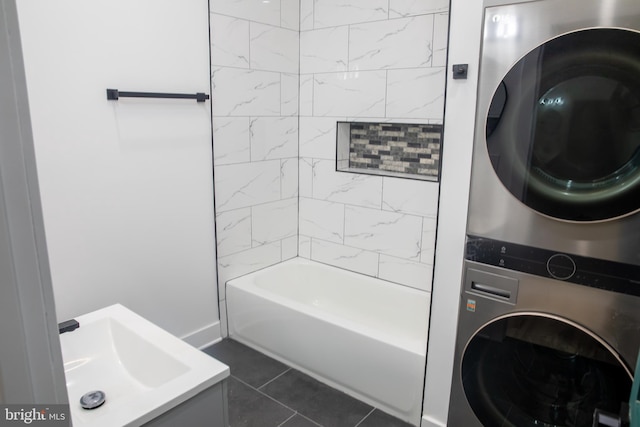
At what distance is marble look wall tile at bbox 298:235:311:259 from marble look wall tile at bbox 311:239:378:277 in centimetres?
4

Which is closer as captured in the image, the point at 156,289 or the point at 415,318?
the point at 156,289

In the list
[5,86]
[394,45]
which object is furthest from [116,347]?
[394,45]

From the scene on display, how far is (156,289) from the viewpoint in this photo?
255 cm

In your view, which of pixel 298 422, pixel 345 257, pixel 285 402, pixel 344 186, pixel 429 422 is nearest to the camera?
pixel 429 422

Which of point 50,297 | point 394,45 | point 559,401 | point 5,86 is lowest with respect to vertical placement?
point 559,401

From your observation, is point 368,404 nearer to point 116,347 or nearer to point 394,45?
point 116,347

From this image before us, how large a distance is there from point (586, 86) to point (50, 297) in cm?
152

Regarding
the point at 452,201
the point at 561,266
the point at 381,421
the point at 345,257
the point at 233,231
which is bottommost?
the point at 381,421

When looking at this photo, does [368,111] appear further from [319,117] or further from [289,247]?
[289,247]

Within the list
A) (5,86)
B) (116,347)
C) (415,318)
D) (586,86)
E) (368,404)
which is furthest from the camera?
(415,318)

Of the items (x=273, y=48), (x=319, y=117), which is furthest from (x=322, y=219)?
(x=273, y=48)

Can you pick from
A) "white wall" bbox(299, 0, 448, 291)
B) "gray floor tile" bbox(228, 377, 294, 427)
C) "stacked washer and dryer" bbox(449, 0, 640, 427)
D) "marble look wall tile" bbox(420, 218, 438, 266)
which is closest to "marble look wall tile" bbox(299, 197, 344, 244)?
"white wall" bbox(299, 0, 448, 291)

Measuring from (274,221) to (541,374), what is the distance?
2.07 metres

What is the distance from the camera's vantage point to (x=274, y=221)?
323 centimetres
